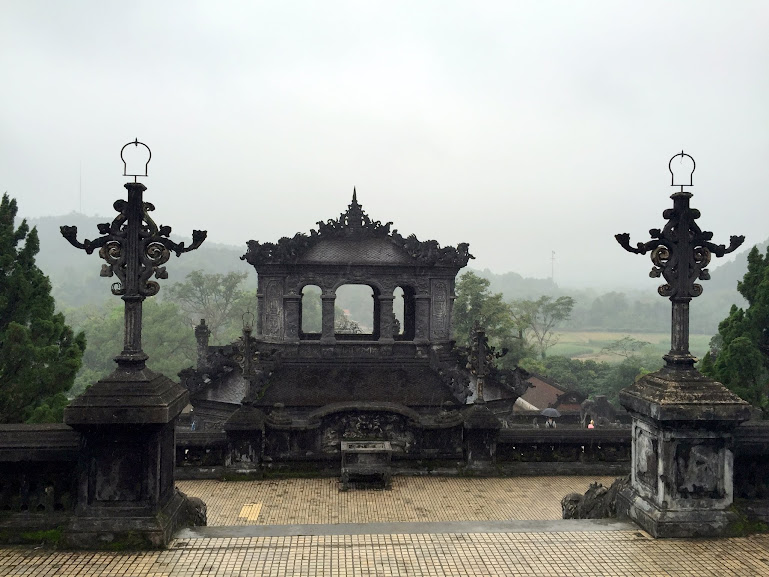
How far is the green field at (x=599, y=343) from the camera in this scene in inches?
4852

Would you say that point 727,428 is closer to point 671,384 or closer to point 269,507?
point 671,384

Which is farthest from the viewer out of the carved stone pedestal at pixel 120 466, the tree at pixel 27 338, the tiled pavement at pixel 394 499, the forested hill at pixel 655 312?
the forested hill at pixel 655 312

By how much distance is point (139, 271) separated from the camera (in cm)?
678

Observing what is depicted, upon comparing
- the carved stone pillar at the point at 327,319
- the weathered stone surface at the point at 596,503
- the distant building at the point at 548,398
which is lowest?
the distant building at the point at 548,398

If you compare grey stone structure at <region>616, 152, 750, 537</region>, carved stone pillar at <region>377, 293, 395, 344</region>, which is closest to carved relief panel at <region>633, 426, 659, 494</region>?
grey stone structure at <region>616, 152, 750, 537</region>

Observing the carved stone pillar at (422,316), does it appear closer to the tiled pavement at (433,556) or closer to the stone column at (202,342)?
the stone column at (202,342)

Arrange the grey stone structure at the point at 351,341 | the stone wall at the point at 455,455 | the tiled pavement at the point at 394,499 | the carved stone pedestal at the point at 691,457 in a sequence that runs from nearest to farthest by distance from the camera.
Answer: the carved stone pedestal at the point at 691,457, the tiled pavement at the point at 394,499, the stone wall at the point at 455,455, the grey stone structure at the point at 351,341

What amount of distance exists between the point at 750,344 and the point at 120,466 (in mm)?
16981

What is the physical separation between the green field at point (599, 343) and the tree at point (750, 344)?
98.3 meters

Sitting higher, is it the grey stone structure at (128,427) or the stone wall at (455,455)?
the grey stone structure at (128,427)

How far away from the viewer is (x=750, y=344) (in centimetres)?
1741

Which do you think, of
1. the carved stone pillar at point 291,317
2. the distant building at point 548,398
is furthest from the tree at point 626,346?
the carved stone pillar at point 291,317

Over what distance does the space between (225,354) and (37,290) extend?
310 inches

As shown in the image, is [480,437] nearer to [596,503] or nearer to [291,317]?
[596,503]
